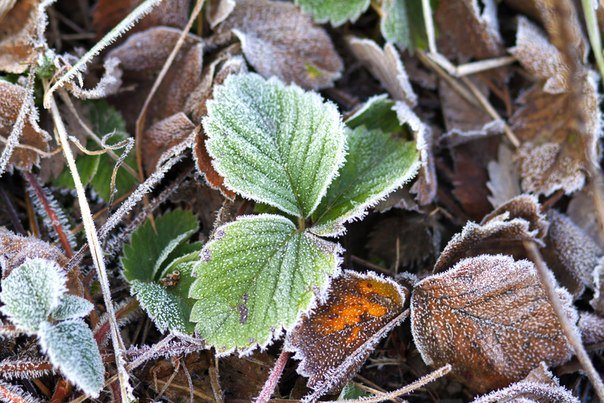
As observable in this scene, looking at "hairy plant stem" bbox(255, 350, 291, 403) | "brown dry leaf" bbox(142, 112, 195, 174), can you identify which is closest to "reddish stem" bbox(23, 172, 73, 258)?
"brown dry leaf" bbox(142, 112, 195, 174)

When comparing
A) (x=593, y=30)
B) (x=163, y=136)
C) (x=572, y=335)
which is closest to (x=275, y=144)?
(x=163, y=136)

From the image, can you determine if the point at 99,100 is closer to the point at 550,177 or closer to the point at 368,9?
the point at 368,9

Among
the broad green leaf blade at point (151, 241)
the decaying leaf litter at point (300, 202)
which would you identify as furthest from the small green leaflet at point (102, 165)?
the broad green leaf blade at point (151, 241)

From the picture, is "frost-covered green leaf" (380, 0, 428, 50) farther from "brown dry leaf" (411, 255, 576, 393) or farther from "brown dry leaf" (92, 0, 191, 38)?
"brown dry leaf" (411, 255, 576, 393)

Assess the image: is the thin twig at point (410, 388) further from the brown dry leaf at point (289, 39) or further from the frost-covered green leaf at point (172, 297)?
the brown dry leaf at point (289, 39)

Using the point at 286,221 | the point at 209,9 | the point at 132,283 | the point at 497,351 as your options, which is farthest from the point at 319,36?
the point at 497,351
